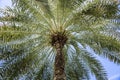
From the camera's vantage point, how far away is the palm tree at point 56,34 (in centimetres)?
1383

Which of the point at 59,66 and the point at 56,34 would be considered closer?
the point at 59,66

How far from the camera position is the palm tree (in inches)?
544

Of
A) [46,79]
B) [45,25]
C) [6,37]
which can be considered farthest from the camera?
[46,79]

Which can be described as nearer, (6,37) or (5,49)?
(6,37)

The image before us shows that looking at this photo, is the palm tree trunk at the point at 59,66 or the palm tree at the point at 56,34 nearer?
the palm tree trunk at the point at 59,66

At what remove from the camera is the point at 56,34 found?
46.9 feet

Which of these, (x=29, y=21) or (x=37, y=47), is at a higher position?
(x=29, y=21)

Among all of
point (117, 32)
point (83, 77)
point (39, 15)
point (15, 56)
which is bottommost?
point (83, 77)

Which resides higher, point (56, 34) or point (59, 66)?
point (56, 34)

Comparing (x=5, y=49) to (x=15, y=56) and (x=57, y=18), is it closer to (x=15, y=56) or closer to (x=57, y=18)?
(x=15, y=56)

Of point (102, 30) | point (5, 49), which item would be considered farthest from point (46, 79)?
point (102, 30)

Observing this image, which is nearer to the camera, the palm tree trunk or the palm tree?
the palm tree trunk

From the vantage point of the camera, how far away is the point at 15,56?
50.4 ft

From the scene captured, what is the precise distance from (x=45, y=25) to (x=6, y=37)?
2016mm
